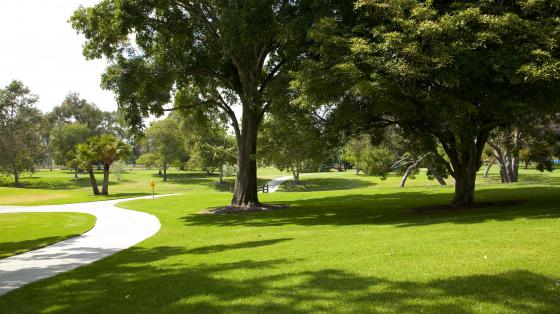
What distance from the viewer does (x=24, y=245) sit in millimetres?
12977

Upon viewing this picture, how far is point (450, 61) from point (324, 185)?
148 ft

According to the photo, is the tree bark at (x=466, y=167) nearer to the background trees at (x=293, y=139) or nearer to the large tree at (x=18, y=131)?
the background trees at (x=293, y=139)

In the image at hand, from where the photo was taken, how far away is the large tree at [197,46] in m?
17.3

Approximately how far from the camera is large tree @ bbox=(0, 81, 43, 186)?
192ft

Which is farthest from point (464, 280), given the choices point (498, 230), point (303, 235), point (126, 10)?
point (126, 10)

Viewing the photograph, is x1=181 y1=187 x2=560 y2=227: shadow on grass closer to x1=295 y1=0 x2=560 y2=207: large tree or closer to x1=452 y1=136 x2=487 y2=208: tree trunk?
x1=452 y1=136 x2=487 y2=208: tree trunk

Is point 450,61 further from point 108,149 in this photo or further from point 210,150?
point 210,150

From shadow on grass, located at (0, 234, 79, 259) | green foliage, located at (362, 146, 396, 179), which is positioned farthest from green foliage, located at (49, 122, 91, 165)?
shadow on grass, located at (0, 234, 79, 259)

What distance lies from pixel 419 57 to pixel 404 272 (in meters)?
7.55

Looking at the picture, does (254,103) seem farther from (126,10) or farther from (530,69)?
(530,69)

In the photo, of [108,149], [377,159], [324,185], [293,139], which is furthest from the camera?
[324,185]

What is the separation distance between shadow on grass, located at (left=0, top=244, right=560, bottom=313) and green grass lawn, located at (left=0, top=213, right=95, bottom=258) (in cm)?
574

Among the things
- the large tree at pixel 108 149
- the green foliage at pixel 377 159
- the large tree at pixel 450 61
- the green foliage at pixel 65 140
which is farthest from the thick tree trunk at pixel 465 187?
the green foliage at pixel 65 140

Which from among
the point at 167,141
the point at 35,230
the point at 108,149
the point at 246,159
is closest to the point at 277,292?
the point at 35,230
